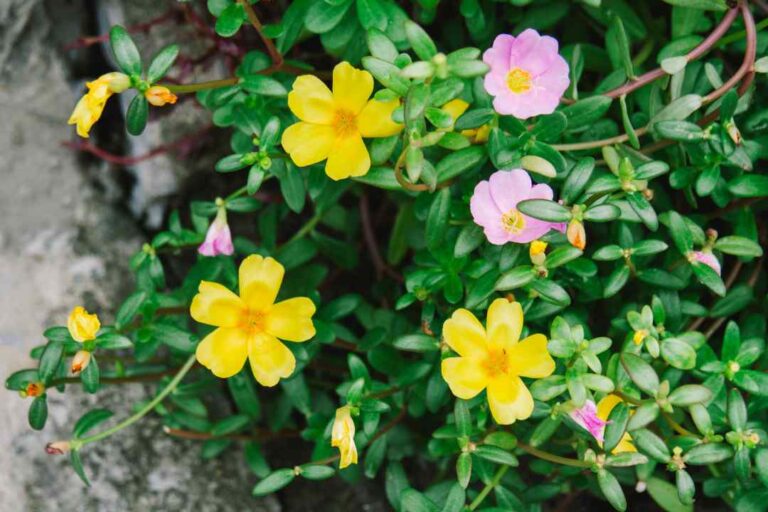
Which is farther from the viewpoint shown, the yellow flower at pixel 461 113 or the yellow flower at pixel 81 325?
the yellow flower at pixel 461 113

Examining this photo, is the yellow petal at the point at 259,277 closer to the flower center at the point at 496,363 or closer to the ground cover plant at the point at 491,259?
the ground cover plant at the point at 491,259

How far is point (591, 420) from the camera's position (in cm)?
159

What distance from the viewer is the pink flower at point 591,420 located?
1589mm

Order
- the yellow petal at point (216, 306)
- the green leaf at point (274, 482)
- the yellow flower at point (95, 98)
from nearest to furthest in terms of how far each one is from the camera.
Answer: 1. the yellow flower at point (95, 98)
2. the yellow petal at point (216, 306)
3. the green leaf at point (274, 482)

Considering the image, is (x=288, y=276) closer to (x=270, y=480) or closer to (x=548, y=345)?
(x=270, y=480)

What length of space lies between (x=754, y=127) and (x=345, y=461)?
1034 millimetres

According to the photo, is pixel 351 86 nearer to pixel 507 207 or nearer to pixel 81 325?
pixel 507 207

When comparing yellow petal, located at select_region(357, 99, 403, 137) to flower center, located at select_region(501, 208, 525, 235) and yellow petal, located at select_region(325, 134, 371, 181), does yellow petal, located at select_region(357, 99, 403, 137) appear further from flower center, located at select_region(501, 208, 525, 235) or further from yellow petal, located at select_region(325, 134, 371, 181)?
flower center, located at select_region(501, 208, 525, 235)

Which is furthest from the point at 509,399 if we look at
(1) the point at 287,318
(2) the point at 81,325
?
(2) the point at 81,325

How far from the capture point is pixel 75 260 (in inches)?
86.4

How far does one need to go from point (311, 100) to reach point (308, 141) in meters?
0.07

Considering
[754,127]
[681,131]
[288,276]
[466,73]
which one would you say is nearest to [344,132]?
[466,73]

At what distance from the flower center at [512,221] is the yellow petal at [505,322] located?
0.43 ft

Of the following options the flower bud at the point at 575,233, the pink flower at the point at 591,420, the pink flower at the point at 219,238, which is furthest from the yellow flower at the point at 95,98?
the pink flower at the point at 591,420
